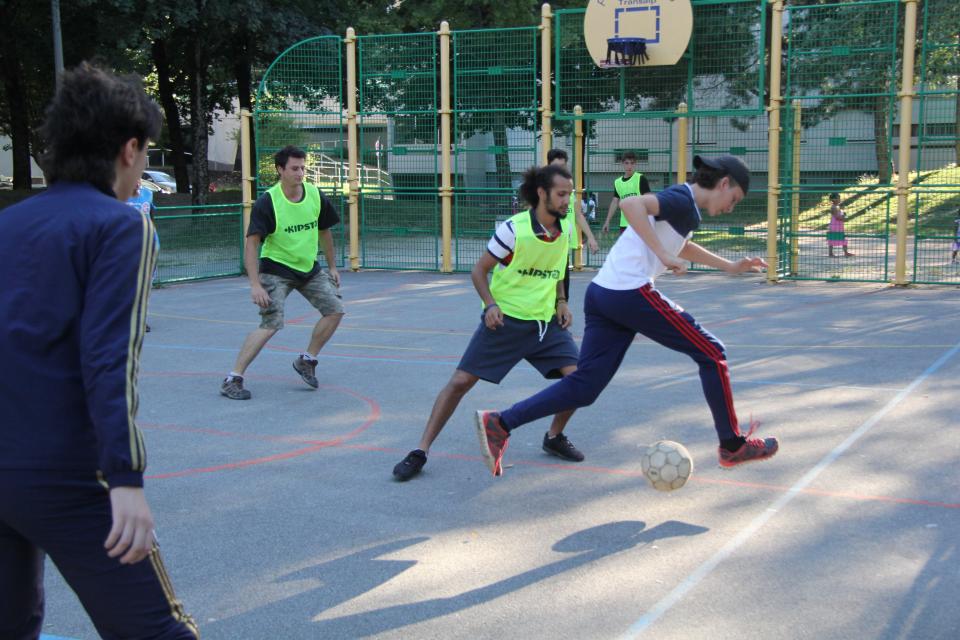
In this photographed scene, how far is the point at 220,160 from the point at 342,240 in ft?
180

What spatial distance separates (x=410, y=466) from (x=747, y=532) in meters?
1.97

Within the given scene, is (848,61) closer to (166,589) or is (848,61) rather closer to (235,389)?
(235,389)

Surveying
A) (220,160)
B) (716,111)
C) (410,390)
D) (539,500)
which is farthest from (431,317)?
(220,160)

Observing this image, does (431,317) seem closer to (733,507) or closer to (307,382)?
(307,382)

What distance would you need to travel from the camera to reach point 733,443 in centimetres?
541

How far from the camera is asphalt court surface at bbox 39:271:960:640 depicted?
13.3 feet

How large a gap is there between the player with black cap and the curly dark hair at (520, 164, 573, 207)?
2.15 feet

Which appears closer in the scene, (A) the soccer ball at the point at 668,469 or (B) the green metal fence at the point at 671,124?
(A) the soccer ball at the point at 668,469

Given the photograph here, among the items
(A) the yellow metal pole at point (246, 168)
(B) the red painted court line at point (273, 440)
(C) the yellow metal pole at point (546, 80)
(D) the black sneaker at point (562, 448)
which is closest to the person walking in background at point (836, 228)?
(C) the yellow metal pole at point (546, 80)

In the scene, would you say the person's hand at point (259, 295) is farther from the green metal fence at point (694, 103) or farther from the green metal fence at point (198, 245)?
the green metal fence at point (694, 103)

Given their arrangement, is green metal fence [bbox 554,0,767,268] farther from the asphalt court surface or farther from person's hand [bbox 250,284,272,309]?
person's hand [bbox 250,284,272,309]

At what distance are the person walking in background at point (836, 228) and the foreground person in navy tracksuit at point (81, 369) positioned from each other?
14.7m

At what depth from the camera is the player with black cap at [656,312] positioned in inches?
209

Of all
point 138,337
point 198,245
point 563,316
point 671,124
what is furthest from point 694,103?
point 138,337
